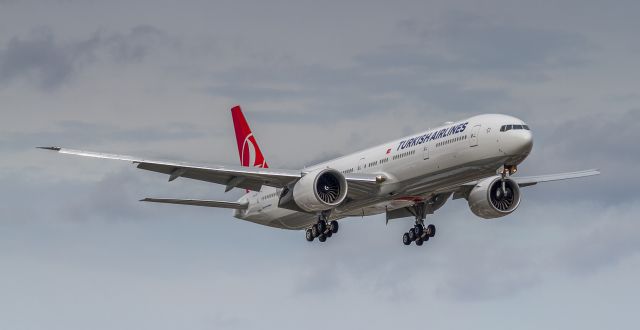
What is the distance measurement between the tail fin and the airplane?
24.5ft

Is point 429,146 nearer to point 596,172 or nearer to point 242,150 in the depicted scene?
point 596,172

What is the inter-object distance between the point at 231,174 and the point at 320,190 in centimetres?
499

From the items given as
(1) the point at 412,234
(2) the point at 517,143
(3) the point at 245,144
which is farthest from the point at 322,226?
(3) the point at 245,144

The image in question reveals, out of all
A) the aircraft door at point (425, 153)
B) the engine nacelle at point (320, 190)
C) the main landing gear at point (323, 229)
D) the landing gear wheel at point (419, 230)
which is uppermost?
the aircraft door at point (425, 153)

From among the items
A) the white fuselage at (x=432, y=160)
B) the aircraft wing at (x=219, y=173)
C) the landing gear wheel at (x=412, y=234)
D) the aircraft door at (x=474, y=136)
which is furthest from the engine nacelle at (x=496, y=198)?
the aircraft wing at (x=219, y=173)

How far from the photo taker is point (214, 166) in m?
71.4

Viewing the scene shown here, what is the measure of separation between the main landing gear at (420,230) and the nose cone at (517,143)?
12791mm

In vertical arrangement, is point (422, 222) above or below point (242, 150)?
below

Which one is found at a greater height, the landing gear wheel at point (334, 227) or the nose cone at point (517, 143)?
the nose cone at point (517, 143)

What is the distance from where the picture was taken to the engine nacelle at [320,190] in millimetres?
70062

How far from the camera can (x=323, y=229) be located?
244 ft

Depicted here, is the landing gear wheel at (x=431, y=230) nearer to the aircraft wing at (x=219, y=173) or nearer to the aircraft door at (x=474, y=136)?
the aircraft wing at (x=219, y=173)

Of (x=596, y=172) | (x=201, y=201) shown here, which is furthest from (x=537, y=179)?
(x=201, y=201)

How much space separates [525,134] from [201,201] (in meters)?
20.7
